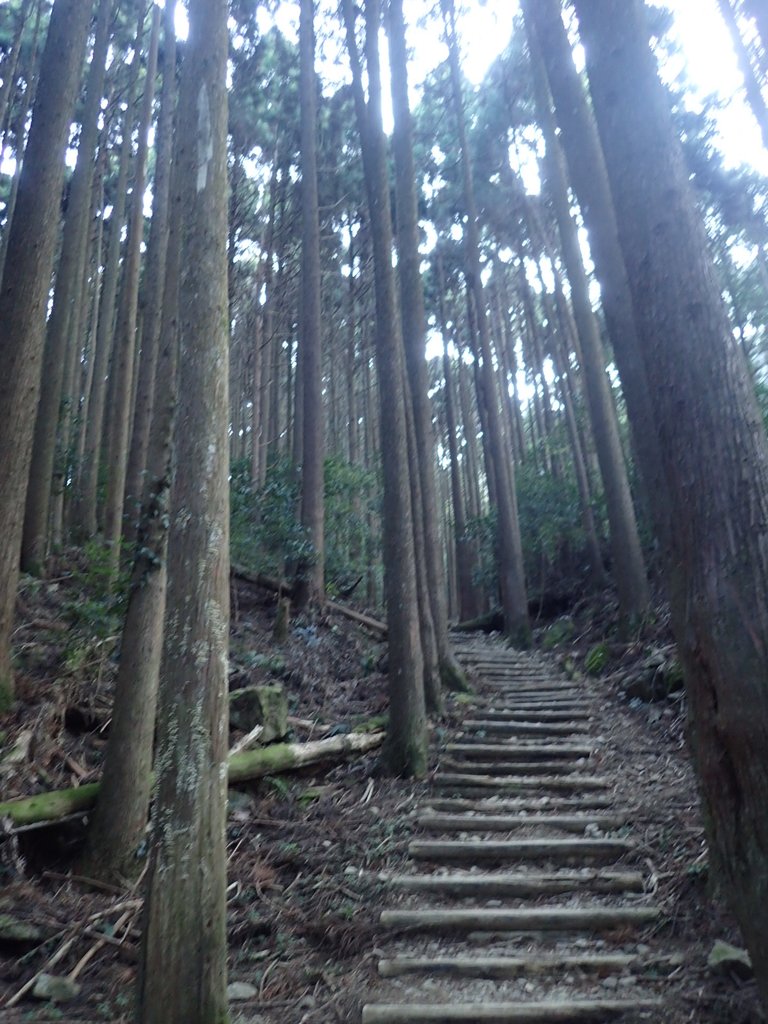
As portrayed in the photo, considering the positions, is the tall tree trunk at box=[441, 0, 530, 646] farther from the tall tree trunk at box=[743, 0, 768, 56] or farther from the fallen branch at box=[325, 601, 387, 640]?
the tall tree trunk at box=[743, 0, 768, 56]

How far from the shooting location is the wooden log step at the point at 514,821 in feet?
19.5

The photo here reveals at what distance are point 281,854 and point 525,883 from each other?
6.33 ft

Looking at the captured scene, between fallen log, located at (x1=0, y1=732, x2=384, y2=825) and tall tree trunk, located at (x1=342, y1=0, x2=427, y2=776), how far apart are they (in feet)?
1.85

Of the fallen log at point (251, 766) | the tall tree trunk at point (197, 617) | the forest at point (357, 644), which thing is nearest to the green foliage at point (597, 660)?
the forest at point (357, 644)

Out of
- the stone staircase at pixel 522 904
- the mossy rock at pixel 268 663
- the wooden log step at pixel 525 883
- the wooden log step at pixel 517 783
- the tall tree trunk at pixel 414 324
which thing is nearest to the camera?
the stone staircase at pixel 522 904

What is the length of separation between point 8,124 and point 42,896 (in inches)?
685

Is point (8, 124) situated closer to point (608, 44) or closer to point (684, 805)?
point (608, 44)

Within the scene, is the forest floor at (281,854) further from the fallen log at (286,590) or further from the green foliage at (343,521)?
the green foliage at (343,521)

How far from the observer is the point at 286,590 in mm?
12305

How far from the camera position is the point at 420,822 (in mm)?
6223

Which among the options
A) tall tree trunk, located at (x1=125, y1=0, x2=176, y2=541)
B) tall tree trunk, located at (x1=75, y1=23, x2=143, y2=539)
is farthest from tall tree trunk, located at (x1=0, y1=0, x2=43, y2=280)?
tall tree trunk, located at (x1=125, y1=0, x2=176, y2=541)

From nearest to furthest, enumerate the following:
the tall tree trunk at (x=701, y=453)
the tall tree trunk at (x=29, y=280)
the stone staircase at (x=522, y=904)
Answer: the tall tree trunk at (x=701, y=453)
the stone staircase at (x=522, y=904)
the tall tree trunk at (x=29, y=280)

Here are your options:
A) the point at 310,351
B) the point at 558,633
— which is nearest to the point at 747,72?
the point at 310,351

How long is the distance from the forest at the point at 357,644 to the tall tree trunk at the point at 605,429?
0.20ft
